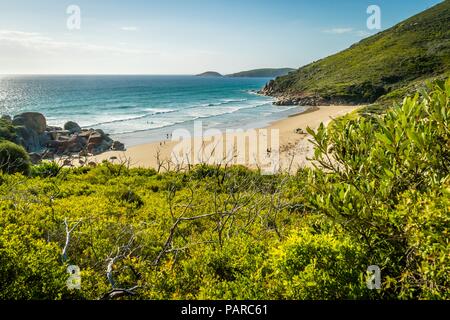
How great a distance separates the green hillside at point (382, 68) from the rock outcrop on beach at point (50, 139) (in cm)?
3555

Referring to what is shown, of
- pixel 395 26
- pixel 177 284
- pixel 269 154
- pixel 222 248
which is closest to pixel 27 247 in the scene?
pixel 177 284

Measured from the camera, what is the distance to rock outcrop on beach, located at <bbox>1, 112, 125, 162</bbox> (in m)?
32.4

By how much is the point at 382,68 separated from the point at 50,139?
205 feet

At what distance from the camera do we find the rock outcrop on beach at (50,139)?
32438 mm

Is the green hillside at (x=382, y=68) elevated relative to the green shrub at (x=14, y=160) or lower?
elevated

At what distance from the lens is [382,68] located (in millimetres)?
70312

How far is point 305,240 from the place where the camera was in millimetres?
3922

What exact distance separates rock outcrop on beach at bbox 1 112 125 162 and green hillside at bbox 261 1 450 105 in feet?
117

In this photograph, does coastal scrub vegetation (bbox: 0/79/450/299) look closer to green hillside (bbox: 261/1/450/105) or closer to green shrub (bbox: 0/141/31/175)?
green shrub (bbox: 0/141/31/175)

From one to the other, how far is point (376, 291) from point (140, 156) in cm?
2774

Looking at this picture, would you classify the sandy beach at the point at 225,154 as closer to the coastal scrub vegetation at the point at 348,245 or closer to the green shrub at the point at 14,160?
the green shrub at the point at 14,160

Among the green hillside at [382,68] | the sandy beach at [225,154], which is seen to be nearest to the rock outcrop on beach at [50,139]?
the sandy beach at [225,154]

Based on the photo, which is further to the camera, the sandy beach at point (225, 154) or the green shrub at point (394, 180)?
the sandy beach at point (225, 154)
